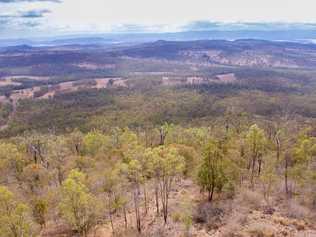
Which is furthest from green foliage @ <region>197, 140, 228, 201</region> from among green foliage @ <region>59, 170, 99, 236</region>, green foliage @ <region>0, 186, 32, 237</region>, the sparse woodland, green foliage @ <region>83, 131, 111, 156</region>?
green foliage @ <region>83, 131, 111, 156</region>

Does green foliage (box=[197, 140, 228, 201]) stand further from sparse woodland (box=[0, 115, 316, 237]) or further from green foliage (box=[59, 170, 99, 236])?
green foliage (box=[59, 170, 99, 236])

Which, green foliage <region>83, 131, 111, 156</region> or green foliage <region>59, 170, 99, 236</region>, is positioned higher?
green foliage <region>59, 170, 99, 236</region>

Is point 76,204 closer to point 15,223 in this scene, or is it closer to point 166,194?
point 15,223

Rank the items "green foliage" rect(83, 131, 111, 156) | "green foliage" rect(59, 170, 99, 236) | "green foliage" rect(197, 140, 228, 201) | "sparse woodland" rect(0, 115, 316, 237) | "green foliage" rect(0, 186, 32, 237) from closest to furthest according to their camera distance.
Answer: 1. "green foliage" rect(0, 186, 32, 237)
2. "green foliage" rect(59, 170, 99, 236)
3. "sparse woodland" rect(0, 115, 316, 237)
4. "green foliage" rect(197, 140, 228, 201)
5. "green foliage" rect(83, 131, 111, 156)

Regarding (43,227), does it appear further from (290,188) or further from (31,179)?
(290,188)

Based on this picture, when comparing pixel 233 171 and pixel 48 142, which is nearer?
pixel 233 171

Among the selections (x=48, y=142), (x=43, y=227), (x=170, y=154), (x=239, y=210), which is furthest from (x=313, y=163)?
(x=48, y=142)

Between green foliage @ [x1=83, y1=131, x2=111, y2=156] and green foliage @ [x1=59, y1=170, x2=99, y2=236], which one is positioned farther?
green foliage @ [x1=83, y1=131, x2=111, y2=156]

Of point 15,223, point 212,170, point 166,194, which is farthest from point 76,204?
point 212,170

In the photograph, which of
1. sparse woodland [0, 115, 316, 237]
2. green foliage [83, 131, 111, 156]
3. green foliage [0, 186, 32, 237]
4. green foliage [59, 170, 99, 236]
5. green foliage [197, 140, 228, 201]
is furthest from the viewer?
green foliage [83, 131, 111, 156]
